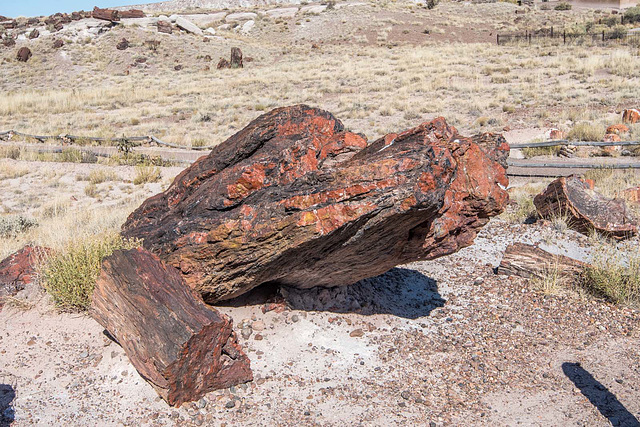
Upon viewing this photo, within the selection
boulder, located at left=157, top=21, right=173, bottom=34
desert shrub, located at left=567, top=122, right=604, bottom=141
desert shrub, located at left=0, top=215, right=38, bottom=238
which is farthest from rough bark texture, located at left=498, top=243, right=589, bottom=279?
boulder, located at left=157, top=21, right=173, bottom=34

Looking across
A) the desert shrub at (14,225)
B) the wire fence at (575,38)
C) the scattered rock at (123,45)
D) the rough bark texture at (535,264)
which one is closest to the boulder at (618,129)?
the rough bark texture at (535,264)

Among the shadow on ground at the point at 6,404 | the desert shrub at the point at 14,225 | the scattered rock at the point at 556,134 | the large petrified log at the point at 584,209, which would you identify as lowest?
the scattered rock at the point at 556,134

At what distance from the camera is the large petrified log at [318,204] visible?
4676mm

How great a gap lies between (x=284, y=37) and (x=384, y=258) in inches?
2008

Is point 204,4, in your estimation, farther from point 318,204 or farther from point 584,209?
point 318,204

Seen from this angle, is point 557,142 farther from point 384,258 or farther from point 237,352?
point 237,352

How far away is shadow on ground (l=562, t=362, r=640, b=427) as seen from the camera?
15.0 ft

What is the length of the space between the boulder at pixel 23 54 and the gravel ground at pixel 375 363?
40648 mm

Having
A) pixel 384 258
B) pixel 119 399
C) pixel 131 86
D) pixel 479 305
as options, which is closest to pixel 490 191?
pixel 384 258

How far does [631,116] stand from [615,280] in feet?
45.1

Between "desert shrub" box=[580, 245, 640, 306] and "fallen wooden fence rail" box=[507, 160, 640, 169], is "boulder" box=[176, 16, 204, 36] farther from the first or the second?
"desert shrub" box=[580, 245, 640, 306]

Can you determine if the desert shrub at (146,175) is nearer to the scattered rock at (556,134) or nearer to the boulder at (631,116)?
the scattered rock at (556,134)

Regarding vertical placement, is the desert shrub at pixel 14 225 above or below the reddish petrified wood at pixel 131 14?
below

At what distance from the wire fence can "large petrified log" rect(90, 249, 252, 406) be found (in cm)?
3491
